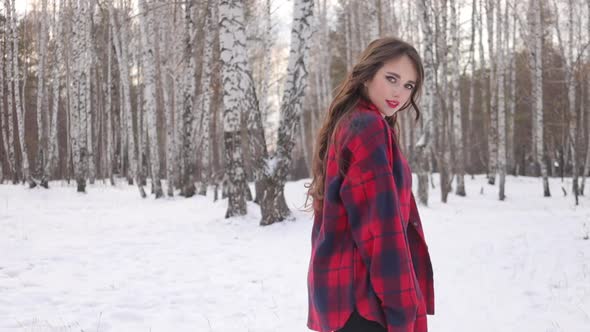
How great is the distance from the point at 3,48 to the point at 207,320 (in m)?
23.6

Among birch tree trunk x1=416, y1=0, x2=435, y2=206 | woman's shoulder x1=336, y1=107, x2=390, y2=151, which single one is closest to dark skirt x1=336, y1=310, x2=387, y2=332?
woman's shoulder x1=336, y1=107, x2=390, y2=151

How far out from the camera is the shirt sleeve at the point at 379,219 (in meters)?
1.49

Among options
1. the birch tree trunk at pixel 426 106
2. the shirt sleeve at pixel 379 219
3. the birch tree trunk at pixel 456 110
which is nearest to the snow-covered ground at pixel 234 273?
the birch tree trunk at pixel 426 106

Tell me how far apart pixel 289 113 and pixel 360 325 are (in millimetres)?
6919

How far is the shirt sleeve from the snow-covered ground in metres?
2.49

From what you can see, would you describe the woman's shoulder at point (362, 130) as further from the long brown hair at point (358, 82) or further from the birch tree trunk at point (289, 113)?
the birch tree trunk at point (289, 113)

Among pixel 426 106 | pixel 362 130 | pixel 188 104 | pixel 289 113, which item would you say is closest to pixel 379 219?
pixel 362 130

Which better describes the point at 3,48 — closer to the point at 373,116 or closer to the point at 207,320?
Result: the point at 207,320

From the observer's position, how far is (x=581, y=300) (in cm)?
420

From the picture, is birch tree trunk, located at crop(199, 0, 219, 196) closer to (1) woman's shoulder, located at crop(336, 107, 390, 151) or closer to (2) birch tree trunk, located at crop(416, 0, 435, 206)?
(2) birch tree trunk, located at crop(416, 0, 435, 206)

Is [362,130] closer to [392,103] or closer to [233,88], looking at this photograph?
[392,103]

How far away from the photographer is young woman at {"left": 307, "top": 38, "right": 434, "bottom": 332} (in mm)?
1509

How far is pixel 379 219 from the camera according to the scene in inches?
60.0

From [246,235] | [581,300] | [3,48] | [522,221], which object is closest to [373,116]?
[581,300]
